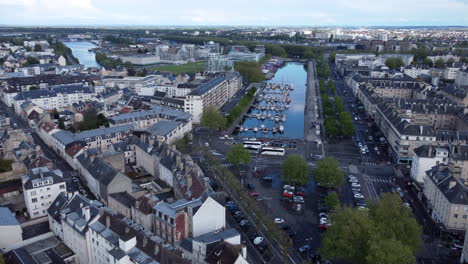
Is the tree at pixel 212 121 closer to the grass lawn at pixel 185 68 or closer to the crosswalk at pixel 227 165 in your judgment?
the crosswalk at pixel 227 165

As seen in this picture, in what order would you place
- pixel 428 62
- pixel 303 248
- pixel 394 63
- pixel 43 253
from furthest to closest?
1. pixel 428 62
2. pixel 394 63
3. pixel 303 248
4. pixel 43 253

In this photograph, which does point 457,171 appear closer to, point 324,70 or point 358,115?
point 358,115

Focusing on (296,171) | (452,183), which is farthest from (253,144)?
(452,183)

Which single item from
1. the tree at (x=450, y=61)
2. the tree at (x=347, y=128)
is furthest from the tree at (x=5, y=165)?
the tree at (x=450, y=61)

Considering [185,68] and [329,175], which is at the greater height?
[185,68]

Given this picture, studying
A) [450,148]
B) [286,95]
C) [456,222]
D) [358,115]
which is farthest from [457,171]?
[286,95]

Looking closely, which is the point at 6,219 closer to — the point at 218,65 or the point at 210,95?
the point at 210,95

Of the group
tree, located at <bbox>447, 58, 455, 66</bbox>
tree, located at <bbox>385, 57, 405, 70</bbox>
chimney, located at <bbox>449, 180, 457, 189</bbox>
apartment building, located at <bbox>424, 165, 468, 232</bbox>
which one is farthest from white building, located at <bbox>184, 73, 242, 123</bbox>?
tree, located at <bbox>447, 58, 455, 66</bbox>
